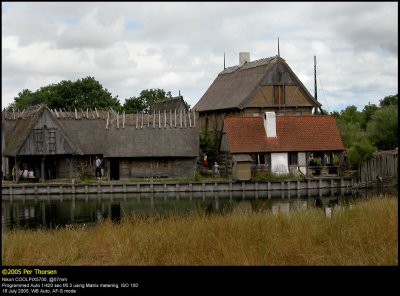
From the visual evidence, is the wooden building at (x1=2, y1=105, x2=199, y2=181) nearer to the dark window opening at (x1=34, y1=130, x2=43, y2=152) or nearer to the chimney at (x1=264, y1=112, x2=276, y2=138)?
the dark window opening at (x1=34, y1=130, x2=43, y2=152)

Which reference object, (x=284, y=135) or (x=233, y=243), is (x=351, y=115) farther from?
(x=233, y=243)

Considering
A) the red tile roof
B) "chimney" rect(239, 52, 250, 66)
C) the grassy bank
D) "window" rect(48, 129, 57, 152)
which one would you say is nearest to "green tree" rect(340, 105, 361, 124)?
"chimney" rect(239, 52, 250, 66)

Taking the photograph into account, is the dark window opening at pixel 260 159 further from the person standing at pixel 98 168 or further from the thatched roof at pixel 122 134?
Result: the person standing at pixel 98 168

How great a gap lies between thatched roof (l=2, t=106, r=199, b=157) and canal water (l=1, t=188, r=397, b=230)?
5.50 meters

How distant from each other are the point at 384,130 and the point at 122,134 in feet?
68.3

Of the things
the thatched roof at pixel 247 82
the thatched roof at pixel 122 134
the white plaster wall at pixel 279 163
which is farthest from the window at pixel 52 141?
the white plaster wall at pixel 279 163

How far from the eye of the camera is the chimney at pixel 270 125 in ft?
154

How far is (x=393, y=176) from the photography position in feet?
139

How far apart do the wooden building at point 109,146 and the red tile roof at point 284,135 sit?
3.34 m

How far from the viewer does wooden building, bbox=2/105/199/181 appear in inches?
1791

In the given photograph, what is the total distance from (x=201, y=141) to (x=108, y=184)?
430 inches
